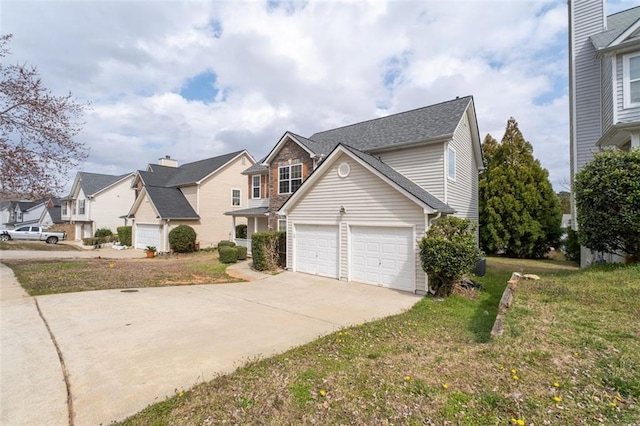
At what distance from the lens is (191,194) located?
82.9 ft

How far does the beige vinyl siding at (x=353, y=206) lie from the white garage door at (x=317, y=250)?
1.01ft

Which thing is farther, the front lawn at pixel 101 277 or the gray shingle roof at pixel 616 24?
the gray shingle roof at pixel 616 24

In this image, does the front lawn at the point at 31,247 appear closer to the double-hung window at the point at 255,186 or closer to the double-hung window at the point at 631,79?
the double-hung window at the point at 255,186

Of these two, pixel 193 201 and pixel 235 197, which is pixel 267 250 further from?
pixel 235 197

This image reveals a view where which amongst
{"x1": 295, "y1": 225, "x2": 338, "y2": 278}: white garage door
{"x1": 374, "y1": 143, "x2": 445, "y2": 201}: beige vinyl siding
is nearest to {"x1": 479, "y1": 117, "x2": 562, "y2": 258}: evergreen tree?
{"x1": 374, "y1": 143, "x2": 445, "y2": 201}: beige vinyl siding

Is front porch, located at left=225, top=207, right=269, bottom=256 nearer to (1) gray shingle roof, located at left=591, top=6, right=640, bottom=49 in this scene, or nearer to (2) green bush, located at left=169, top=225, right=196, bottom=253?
(2) green bush, located at left=169, top=225, right=196, bottom=253

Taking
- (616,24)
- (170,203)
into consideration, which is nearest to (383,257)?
(616,24)

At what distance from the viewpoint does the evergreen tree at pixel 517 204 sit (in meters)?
19.1

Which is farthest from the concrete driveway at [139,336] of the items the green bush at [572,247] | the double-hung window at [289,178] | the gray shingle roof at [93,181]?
the gray shingle roof at [93,181]

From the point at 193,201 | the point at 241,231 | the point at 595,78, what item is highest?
the point at 595,78

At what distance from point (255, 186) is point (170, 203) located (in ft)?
25.4

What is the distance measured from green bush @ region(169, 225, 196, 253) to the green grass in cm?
1891

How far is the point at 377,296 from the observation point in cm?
970

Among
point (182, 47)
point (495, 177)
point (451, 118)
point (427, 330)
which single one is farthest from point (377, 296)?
point (495, 177)
